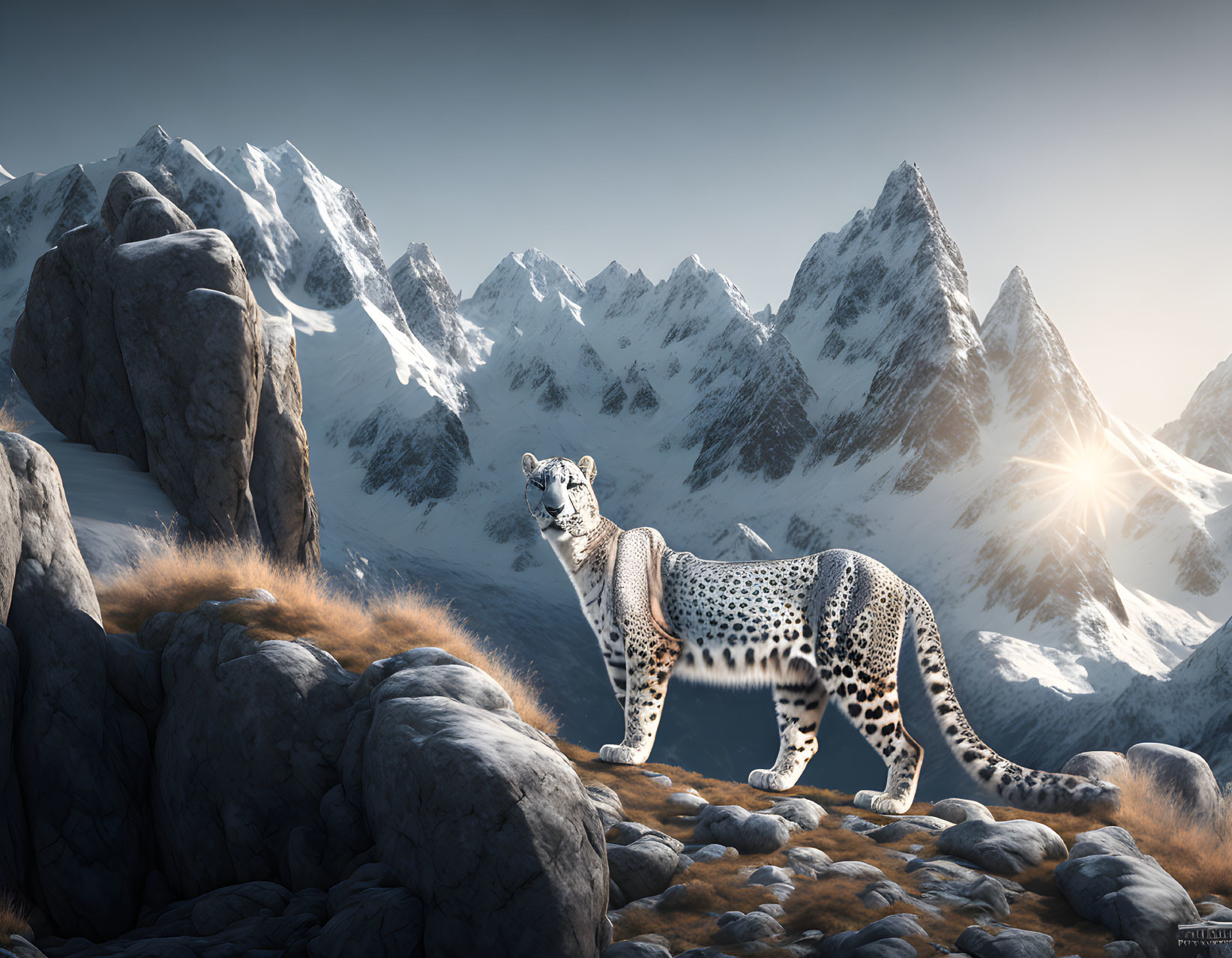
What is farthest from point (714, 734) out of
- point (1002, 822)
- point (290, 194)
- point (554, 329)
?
point (290, 194)

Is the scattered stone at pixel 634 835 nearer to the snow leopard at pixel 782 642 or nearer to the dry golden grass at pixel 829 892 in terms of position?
the dry golden grass at pixel 829 892

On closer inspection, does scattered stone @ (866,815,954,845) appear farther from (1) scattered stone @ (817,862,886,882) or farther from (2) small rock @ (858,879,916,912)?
(2) small rock @ (858,879,916,912)

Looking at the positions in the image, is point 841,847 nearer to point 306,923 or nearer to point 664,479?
point 306,923

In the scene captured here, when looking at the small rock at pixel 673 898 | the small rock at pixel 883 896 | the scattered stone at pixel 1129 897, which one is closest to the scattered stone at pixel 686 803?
the small rock at pixel 673 898

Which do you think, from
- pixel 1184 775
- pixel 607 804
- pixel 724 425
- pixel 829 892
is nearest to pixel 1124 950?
pixel 829 892

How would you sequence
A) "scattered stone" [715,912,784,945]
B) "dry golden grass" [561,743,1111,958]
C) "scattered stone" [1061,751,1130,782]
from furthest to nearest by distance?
"scattered stone" [1061,751,1130,782] → "dry golden grass" [561,743,1111,958] → "scattered stone" [715,912,784,945]

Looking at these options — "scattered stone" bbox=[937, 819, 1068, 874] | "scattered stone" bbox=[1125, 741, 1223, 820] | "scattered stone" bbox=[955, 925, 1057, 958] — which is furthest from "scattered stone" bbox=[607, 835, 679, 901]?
"scattered stone" bbox=[1125, 741, 1223, 820]

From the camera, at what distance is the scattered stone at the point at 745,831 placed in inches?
287

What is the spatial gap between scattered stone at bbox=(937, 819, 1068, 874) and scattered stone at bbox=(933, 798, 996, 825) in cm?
92

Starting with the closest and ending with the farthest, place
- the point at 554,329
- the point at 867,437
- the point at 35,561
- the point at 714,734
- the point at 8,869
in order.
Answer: the point at 8,869 < the point at 35,561 < the point at 714,734 < the point at 867,437 < the point at 554,329

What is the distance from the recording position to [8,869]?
6273 millimetres

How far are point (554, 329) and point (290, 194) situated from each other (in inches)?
1810

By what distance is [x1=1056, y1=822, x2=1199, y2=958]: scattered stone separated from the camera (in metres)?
5.61

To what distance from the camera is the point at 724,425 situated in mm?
104188
